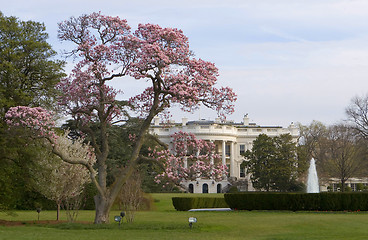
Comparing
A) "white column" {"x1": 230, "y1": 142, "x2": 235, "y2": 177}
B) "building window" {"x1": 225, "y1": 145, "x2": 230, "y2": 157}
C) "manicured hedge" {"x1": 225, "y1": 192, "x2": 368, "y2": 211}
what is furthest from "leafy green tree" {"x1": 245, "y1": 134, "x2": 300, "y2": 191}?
"building window" {"x1": 225, "y1": 145, "x2": 230, "y2": 157}

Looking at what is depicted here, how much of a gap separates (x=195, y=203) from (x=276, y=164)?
25.4 meters

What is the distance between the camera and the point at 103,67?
24.5 meters

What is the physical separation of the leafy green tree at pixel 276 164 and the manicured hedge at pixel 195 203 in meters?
21.6

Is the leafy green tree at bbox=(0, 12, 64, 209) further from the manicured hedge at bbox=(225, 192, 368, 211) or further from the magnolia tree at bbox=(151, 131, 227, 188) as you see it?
the manicured hedge at bbox=(225, 192, 368, 211)

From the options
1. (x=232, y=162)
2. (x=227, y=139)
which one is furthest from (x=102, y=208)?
(x=232, y=162)

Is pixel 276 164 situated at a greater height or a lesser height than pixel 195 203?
greater

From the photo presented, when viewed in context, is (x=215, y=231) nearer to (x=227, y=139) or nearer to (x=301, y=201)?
(x=301, y=201)

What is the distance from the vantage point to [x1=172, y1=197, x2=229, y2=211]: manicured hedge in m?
41.3

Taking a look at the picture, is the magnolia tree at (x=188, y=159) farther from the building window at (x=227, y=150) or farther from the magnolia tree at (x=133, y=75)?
the building window at (x=227, y=150)

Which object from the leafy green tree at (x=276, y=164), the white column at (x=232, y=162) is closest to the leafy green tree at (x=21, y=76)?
the leafy green tree at (x=276, y=164)

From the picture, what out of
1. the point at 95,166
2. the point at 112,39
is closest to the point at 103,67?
the point at 112,39

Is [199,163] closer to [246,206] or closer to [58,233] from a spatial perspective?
[58,233]

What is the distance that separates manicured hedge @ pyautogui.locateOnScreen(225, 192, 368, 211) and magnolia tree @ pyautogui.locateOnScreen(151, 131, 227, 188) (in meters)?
13.6

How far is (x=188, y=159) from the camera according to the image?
24391 millimetres
